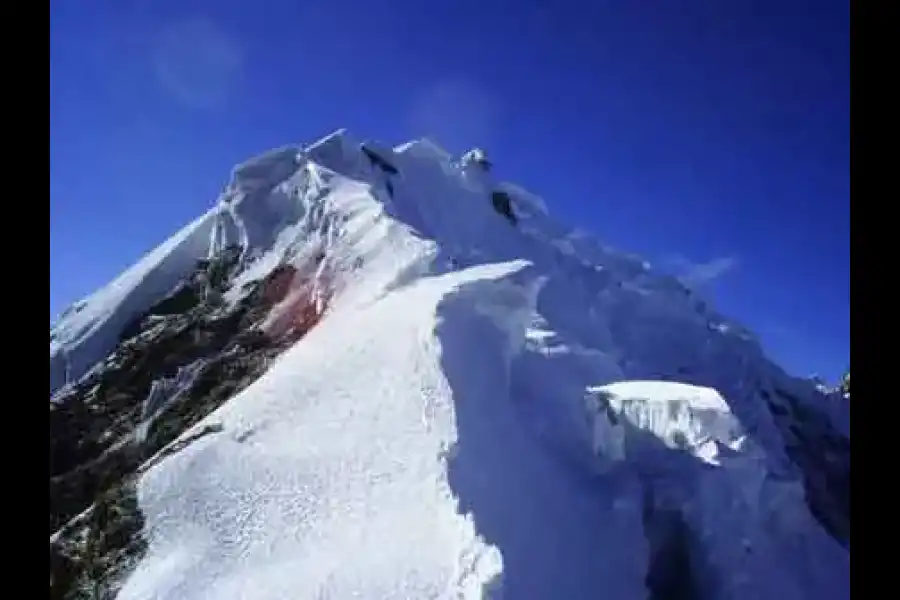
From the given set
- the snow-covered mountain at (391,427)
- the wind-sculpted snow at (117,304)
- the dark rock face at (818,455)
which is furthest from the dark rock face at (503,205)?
the dark rock face at (818,455)

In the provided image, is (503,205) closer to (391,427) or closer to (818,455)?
(818,455)

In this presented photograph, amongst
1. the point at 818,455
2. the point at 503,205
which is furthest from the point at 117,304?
the point at 818,455

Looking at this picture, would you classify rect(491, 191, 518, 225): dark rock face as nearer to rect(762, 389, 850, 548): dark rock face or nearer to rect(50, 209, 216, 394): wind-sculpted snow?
rect(50, 209, 216, 394): wind-sculpted snow

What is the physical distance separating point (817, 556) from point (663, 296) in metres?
14.8

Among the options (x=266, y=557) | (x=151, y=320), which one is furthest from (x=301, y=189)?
(x=266, y=557)

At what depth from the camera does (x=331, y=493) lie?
12453 millimetres

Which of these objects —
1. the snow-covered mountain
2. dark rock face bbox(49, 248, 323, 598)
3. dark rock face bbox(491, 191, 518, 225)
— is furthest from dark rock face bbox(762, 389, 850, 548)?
dark rock face bbox(49, 248, 323, 598)

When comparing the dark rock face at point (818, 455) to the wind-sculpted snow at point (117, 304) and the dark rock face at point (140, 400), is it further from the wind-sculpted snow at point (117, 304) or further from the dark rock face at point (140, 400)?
the wind-sculpted snow at point (117, 304)

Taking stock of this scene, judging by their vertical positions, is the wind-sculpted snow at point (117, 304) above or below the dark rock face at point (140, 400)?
above

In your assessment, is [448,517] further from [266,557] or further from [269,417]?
[269,417]

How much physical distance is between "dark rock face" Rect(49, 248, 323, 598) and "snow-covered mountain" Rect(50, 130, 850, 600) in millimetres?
70

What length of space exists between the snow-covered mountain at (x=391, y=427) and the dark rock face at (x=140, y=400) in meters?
0.07

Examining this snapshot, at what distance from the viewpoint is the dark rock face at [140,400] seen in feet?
42.9

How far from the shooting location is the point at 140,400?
19.8 m
